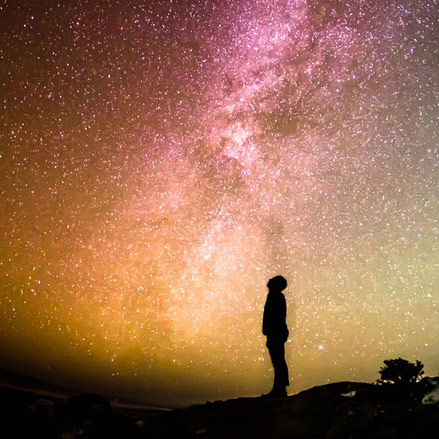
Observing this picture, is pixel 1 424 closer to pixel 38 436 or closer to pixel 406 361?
pixel 38 436

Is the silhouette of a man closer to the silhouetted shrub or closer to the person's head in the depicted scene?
the person's head

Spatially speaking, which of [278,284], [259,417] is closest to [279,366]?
[278,284]

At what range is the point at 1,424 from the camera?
5.68 m

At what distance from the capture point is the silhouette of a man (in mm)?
6530

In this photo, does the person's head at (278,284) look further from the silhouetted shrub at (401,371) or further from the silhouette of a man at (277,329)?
the silhouetted shrub at (401,371)

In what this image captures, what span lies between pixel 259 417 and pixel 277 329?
5.58 feet

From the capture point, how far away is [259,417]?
5.14 metres

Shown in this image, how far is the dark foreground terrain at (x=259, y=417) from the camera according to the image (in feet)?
13.2

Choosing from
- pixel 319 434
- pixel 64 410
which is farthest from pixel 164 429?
pixel 319 434

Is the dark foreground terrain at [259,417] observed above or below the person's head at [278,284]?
below

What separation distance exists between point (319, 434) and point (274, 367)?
2286 mm

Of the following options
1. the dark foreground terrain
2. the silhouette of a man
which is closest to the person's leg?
the silhouette of a man

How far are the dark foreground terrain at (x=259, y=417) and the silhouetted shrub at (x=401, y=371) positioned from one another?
70cm

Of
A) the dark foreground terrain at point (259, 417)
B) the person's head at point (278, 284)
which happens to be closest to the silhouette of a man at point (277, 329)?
the person's head at point (278, 284)
